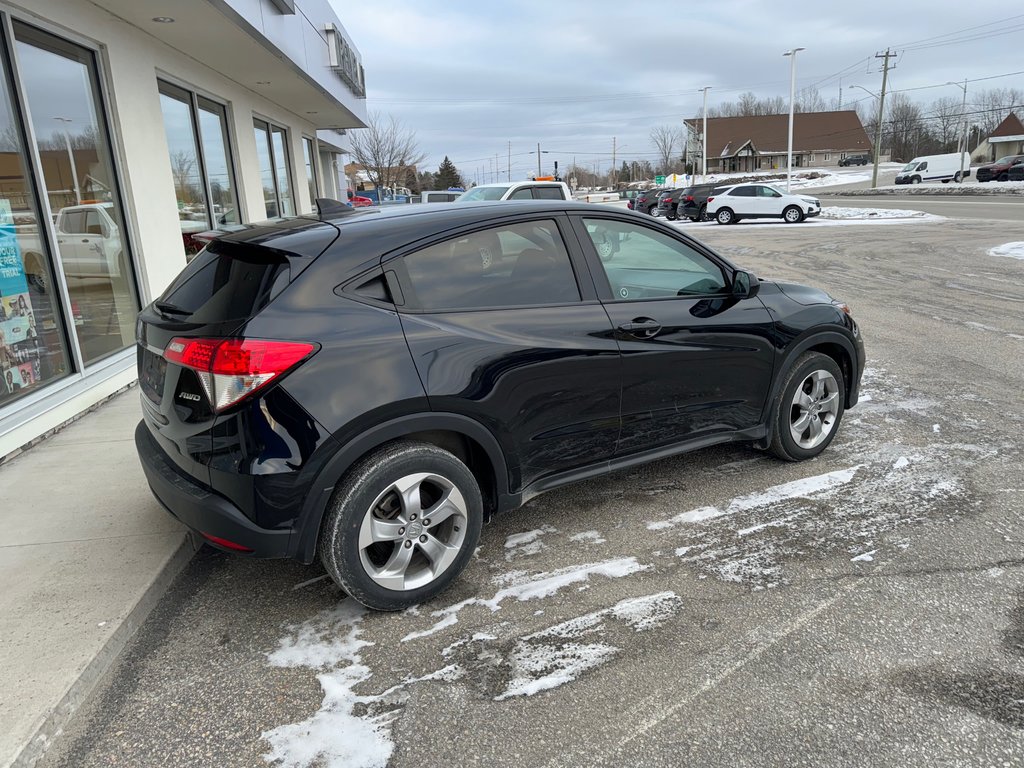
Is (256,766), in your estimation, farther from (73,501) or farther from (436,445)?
(73,501)

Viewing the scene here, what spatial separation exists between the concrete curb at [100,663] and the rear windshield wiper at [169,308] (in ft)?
3.91

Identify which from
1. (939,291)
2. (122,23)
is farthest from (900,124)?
(122,23)

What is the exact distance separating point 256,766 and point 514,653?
100 centimetres

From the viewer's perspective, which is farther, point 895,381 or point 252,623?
point 895,381

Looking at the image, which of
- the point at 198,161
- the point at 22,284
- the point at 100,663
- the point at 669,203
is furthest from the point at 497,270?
the point at 669,203

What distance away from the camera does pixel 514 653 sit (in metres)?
2.80

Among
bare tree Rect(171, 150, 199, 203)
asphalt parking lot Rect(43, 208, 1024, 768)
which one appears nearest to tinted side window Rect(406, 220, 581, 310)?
asphalt parking lot Rect(43, 208, 1024, 768)

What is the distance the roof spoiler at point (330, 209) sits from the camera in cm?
346

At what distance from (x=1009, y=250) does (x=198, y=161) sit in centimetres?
1655

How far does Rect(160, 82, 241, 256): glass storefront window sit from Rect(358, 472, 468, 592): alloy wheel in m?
6.27

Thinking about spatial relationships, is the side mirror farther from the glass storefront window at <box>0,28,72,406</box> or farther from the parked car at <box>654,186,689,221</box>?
the parked car at <box>654,186,689,221</box>

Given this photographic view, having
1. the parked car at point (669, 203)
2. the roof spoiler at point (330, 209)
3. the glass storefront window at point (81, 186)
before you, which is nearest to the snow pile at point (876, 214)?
the parked car at point (669, 203)

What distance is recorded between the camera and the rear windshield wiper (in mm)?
3115

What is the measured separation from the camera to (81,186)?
255 inches
